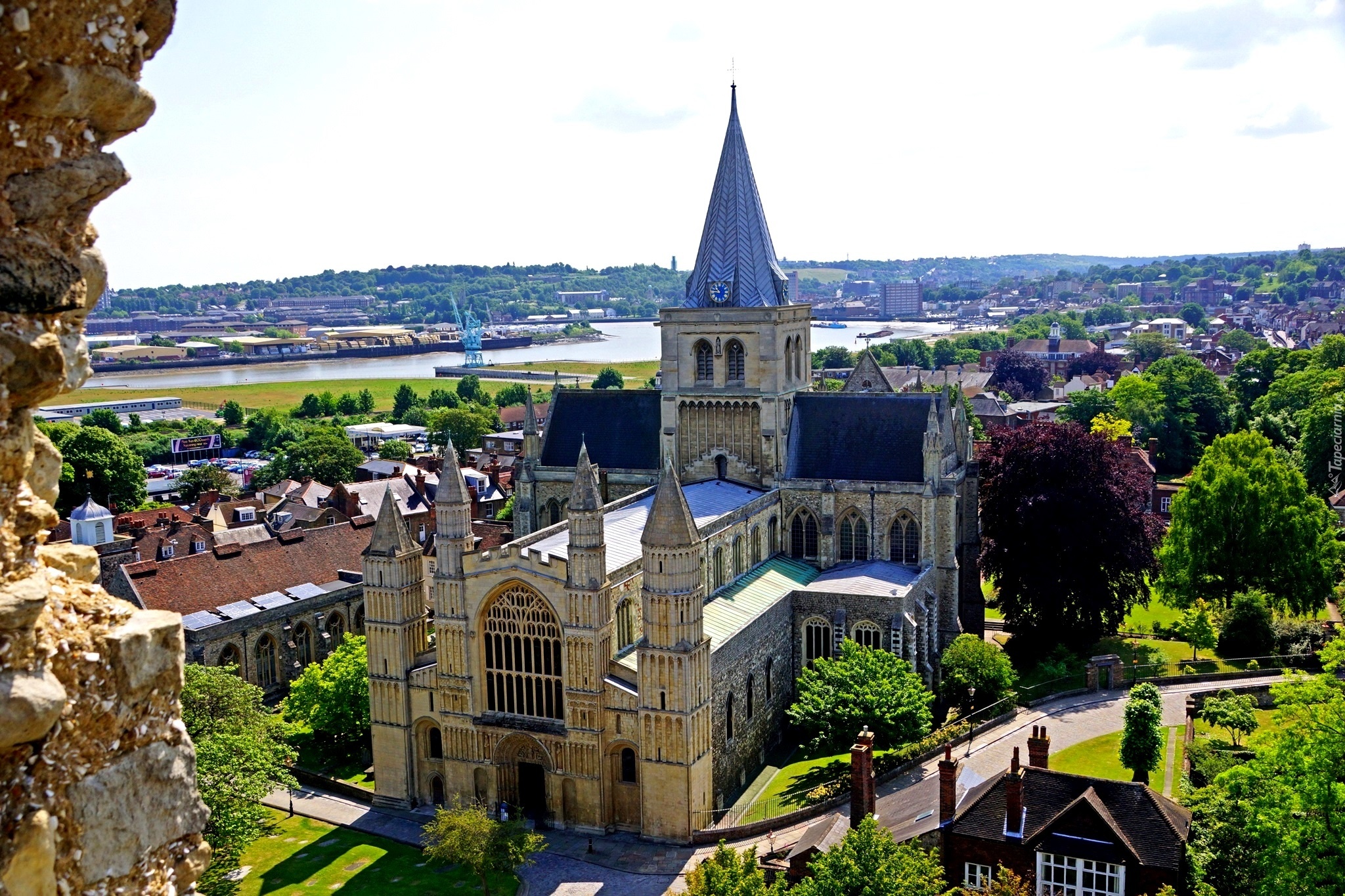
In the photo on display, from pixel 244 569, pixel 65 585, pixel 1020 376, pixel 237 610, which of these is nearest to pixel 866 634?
pixel 237 610

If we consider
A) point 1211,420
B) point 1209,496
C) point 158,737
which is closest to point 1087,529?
point 1209,496

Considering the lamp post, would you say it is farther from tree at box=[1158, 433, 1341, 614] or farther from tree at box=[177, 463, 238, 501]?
tree at box=[177, 463, 238, 501]

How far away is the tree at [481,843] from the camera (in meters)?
30.4

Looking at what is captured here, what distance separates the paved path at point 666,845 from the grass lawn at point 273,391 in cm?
12176

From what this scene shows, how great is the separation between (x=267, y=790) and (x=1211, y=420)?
88.5 meters

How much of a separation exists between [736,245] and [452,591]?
20.4 metres

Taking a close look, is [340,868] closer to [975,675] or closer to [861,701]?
[861,701]

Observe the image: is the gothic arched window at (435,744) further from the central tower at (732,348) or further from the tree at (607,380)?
the tree at (607,380)

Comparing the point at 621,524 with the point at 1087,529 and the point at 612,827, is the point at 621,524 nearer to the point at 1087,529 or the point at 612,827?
the point at 612,827

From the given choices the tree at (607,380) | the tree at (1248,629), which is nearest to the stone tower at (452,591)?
the tree at (1248,629)

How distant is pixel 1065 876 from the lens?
26969 mm

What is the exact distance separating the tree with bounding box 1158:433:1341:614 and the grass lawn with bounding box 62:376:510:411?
A: 4729 inches

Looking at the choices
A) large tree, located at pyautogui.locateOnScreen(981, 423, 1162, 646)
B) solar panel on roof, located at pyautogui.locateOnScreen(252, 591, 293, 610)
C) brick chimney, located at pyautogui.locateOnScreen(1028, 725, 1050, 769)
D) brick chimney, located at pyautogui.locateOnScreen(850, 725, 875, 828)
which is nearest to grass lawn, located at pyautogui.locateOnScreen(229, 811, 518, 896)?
brick chimney, located at pyautogui.locateOnScreen(850, 725, 875, 828)

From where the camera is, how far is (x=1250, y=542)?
50281 millimetres
